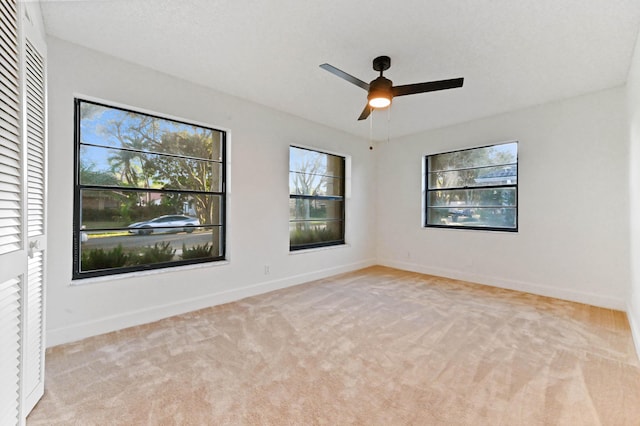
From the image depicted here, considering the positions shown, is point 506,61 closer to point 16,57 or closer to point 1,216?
point 16,57

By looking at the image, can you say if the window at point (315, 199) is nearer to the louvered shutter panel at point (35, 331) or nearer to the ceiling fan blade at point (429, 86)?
the ceiling fan blade at point (429, 86)

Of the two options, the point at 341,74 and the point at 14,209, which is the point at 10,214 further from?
the point at 341,74

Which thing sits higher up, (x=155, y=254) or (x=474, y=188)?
(x=474, y=188)

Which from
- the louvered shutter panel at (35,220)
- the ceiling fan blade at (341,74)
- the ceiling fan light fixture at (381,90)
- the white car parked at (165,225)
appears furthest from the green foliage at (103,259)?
the ceiling fan light fixture at (381,90)

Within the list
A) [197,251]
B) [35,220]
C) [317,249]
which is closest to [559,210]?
[317,249]

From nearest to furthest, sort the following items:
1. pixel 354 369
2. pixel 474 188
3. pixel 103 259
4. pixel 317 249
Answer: pixel 354 369 < pixel 103 259 < pixel 474 188 < pixel 317 249

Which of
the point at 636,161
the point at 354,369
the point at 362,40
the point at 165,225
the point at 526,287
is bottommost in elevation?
the point at 354,369

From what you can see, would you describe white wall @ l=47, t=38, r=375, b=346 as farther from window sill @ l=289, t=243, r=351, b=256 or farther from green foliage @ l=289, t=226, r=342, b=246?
green foliage @ l=289, t=226, r=342, b=246

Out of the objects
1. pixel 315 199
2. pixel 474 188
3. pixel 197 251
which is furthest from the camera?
pixel 315 199

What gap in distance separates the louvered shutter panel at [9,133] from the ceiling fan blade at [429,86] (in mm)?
2480

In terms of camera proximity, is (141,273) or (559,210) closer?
(141,273)

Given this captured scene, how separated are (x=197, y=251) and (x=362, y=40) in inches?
114

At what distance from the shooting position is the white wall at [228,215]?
252cm

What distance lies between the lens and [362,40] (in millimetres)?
2449
